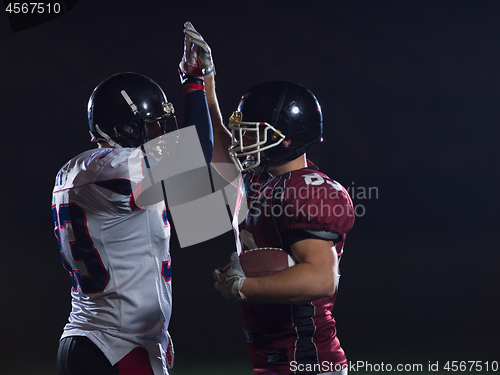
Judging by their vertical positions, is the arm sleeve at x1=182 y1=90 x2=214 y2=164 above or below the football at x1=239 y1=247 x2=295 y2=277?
above

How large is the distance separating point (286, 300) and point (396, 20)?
6.70m

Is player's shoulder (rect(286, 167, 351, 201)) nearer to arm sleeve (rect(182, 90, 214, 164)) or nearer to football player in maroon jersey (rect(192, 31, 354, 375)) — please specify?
football player in maroon jersey (rect(192, 31, 354, 375))

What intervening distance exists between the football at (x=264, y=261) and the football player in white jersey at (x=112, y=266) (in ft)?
1.94

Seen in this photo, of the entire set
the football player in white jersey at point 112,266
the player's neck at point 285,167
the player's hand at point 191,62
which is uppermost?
the player's hand at point 191,62

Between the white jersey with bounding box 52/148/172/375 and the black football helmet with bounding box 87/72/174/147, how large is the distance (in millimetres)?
198

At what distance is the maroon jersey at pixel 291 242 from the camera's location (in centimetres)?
165

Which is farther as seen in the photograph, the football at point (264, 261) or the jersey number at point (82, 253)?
the jersey number at point (82, 253)

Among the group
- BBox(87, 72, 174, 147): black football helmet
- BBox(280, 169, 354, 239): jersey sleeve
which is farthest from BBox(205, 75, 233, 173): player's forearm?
BBox(280, 169, 354, 239): jersey sleeve

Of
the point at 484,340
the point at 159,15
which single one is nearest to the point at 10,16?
the point at 159,15

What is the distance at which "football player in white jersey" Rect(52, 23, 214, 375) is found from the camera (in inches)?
78.4

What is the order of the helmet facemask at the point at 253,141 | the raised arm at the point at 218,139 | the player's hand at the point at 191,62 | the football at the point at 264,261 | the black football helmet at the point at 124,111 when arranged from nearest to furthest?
1. the football at the point at 264,261
2. the helmet facemask at the point at 253,141
3. the black football helmet at the point at 124,111
4. the player's hand at the point at 191,62
5. the raised arm at the point at 218,139

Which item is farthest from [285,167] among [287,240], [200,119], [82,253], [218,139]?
[82,253]

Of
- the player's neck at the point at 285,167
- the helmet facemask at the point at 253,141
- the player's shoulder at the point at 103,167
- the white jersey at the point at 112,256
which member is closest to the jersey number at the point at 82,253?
the white jersey at the point at 112,256

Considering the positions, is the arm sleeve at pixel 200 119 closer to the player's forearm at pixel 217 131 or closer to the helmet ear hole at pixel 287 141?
the player's forearm at pixel 217 131
